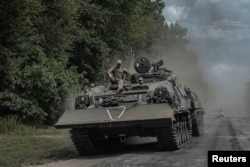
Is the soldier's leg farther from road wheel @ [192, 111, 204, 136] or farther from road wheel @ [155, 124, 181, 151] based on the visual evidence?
road wheel @ [192, 111, 204, 136]

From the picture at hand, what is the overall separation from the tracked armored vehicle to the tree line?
7.36m

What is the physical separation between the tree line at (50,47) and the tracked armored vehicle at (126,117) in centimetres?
736

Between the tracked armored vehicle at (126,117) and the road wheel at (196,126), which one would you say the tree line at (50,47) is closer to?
the road wheel at (196,126)

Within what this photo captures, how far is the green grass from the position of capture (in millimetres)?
13727

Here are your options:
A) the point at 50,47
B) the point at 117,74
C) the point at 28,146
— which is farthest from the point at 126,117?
the point at 50,47

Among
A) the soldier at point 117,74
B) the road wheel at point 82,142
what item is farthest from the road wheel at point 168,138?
the soldier at point 117,74

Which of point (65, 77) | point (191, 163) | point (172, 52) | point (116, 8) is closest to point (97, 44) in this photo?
point (116, 8)

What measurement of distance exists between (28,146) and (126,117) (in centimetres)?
475

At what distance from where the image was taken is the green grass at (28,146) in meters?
13.7

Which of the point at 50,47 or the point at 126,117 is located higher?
the point at 50,47

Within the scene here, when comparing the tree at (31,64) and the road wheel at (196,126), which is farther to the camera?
the tree at (31,64)

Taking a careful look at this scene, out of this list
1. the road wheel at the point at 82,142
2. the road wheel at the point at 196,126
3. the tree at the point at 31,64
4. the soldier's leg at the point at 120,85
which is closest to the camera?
the road wheel at the point at 82,142

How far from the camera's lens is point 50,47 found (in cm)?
2736

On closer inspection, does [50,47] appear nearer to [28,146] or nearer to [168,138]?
[28,146]
